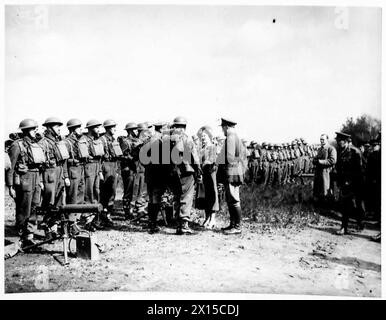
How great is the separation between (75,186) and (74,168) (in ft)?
1.27

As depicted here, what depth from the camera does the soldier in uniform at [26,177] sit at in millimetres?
7547

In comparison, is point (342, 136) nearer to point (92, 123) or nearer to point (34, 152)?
point (92, 123)

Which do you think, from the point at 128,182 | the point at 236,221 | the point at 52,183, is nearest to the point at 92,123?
the point at 52,183

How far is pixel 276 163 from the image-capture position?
1250 centimetres

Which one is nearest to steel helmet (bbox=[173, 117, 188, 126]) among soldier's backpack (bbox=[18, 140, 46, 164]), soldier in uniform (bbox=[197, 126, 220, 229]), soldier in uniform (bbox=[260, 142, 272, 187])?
soldier in uniform (bbox=[197, 126, 220, 229])

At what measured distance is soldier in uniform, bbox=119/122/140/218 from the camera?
9812mm

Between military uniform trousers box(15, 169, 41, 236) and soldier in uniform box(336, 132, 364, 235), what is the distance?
5973mm

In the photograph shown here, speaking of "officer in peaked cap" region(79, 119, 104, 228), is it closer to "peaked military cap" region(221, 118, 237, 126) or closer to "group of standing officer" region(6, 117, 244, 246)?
"group of standing officer" region(6, 117, 244, 246)

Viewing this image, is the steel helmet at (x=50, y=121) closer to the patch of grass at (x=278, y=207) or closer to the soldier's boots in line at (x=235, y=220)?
the soldier's boots in line at (x=235, y=220)

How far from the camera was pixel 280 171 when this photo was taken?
1237 cm

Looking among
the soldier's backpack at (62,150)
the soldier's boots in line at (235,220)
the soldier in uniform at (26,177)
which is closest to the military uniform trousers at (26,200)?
the soldier in uniform at (26,177)

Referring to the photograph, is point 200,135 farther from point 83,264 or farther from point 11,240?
point 11,240

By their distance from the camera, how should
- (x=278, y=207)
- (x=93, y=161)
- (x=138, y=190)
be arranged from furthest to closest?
(x=138, y=190) → (x=278, y=207) → (x=93, y=161)
